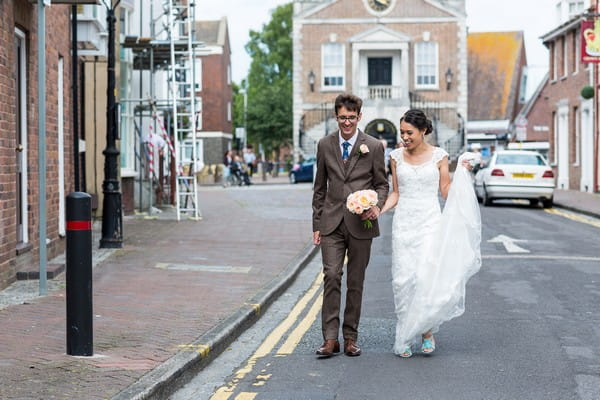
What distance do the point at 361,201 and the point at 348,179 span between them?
38 centimetres

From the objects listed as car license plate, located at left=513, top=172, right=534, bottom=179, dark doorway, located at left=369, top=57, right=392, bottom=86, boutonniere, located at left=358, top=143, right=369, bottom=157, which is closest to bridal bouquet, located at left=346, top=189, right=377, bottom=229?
boutonniere, located at left=358, top=143, right=369, bottom=157

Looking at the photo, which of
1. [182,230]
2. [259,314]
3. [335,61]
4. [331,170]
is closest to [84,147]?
[182,230]

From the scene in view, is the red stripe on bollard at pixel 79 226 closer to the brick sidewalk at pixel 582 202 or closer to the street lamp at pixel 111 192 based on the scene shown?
the street lamp at pixel 111 192

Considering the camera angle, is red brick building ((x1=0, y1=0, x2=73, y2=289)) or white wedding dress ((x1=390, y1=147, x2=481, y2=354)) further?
red brick building ((x1=0, y1=0, x2=73, y2=289))

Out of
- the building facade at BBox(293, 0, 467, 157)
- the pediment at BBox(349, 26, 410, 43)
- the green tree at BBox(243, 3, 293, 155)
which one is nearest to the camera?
the building facade at BBox(293, 0, 467, 157)

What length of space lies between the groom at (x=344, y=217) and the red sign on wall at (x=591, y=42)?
23.5 meters

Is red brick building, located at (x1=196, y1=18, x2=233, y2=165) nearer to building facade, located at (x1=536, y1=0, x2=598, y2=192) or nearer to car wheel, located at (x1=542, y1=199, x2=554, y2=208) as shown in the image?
building facade, located at (x1=536, y1=0, x2=598, y2=192)

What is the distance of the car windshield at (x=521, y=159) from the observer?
27719 millimetres

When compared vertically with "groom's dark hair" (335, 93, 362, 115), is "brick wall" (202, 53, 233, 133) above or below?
above

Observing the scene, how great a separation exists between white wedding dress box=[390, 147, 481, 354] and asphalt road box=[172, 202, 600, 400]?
36 cm

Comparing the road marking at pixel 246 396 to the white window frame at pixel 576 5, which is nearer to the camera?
the road marking at pixel 246 396

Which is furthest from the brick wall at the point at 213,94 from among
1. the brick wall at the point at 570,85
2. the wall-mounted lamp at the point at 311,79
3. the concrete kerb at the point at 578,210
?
the concrete kerb at the point at 578,210

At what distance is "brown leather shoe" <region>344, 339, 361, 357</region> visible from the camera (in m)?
7.99

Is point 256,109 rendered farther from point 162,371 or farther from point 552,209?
point 162,371
